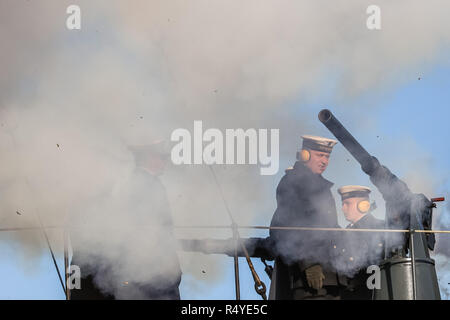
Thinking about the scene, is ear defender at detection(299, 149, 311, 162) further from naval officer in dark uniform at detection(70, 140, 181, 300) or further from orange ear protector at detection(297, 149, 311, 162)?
naval officer in dark uniform at detection(70, 140, 181, 300)

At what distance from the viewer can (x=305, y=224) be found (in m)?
7.64

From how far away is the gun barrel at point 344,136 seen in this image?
744 centimetres

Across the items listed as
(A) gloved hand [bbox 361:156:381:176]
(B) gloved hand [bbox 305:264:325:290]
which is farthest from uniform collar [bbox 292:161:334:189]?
(B) gloved hand [bbox 305:264:325:290]

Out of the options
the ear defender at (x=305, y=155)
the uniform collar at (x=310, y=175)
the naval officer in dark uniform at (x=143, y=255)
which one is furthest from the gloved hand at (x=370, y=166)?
the naval officer in dark uniform at (x=143, y=255)

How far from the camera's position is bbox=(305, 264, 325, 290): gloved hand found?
7348 mm

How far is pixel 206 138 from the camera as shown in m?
7.40

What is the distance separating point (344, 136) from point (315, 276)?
120 cm

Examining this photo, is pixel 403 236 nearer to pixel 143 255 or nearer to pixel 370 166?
pixel 370 166

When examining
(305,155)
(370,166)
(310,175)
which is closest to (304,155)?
Answer: (305,155)

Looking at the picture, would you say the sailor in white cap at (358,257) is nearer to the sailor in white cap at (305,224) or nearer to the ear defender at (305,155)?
the sailor in white cap at (305,224)

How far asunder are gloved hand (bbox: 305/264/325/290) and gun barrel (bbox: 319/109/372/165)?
1.01 m

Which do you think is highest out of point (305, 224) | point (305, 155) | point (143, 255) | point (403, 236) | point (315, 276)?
point (305, 155)
